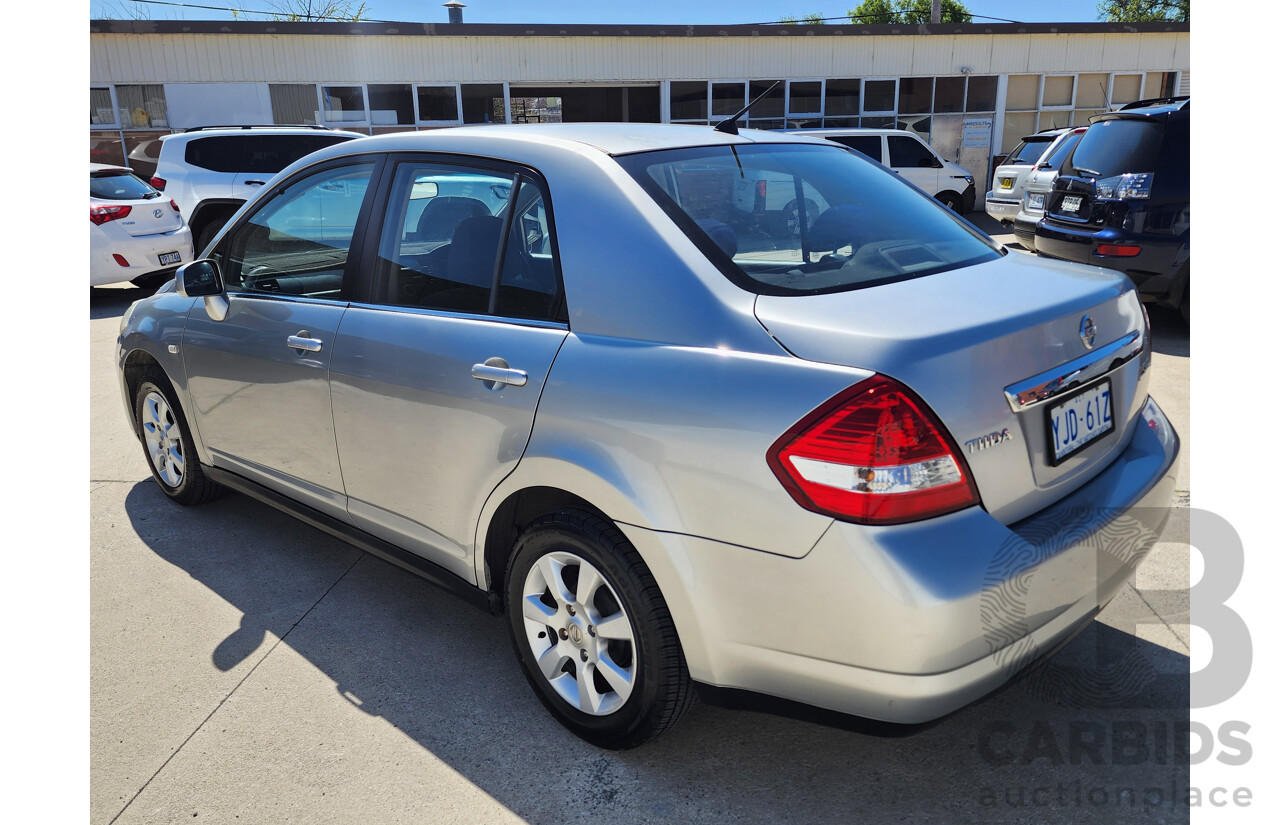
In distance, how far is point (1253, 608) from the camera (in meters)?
3.07

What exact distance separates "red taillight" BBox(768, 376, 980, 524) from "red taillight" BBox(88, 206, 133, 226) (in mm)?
10065

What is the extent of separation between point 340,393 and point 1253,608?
3213 mm

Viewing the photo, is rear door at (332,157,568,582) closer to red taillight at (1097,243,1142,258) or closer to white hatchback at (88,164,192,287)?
red taillight at (1097,243,1142,258)

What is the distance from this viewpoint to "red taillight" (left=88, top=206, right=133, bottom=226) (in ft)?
31.3

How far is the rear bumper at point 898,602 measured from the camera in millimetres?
1828

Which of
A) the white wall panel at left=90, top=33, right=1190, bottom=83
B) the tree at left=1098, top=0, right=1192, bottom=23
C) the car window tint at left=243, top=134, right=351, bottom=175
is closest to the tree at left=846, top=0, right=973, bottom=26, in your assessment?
the tree at left=1098, top=0, right=1192, bottom=23

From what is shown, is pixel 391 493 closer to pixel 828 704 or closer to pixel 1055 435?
pixel 828 704

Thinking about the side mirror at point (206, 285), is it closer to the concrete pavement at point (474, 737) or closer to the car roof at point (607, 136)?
the car roof at point (607, 136)

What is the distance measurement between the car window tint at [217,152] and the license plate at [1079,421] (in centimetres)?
1126

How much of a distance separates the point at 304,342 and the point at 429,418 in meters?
0.73

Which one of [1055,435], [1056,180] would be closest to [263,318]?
[1055,435]

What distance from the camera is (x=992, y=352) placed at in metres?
1.94

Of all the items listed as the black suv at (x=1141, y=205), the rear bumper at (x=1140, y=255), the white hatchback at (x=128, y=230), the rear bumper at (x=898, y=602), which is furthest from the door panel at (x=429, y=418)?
the white hatchback at (x=128, y=230)

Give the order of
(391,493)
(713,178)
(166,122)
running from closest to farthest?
(713,178) → (391,493) → (166,122)
